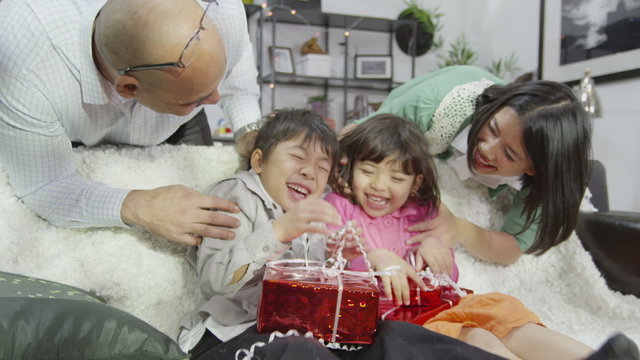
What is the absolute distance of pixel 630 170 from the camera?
2303mm

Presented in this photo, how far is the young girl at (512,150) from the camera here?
3.80ft

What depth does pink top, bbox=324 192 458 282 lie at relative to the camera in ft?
4.04

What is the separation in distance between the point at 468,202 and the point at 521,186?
0.52ft

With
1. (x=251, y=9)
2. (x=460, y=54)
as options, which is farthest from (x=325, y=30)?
(x=460, y=54)

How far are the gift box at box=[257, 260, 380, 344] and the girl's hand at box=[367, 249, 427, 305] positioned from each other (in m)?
0.21

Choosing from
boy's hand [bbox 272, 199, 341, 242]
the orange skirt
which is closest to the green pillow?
boy's hand [bbox 272, 199, 341, 242]

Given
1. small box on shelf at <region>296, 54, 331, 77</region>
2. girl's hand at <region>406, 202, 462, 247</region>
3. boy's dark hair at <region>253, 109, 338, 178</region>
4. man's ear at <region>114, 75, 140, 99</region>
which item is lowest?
girl's hand at <region>406, 202, 462, 247</region>

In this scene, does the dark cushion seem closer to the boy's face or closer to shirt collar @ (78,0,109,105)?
the boy's face

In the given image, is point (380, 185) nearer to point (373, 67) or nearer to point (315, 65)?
point (315, 65)

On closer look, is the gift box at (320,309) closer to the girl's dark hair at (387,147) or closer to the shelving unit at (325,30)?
the girl's dark hair at (387,147)

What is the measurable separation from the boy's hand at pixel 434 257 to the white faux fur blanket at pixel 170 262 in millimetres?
161

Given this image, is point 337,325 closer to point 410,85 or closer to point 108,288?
point 108,288

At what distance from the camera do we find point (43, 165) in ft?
3.06

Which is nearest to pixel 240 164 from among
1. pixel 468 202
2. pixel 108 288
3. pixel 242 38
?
pixel 242 38
